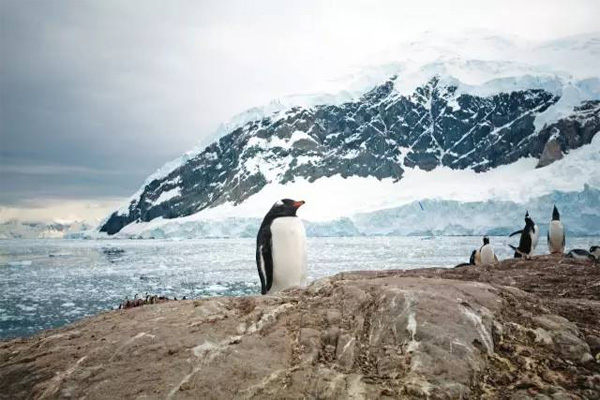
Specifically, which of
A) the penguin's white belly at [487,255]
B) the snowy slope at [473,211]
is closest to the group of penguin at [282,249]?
the penguin's white belly at [487,255]

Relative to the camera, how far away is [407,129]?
179 metres

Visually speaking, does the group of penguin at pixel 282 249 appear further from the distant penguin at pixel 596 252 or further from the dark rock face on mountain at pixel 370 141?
the dark rock face on mountain at pixel 370 141

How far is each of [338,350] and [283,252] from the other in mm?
4229

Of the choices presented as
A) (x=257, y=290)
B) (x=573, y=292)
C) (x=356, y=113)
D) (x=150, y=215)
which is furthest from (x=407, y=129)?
(x=573, y=292)

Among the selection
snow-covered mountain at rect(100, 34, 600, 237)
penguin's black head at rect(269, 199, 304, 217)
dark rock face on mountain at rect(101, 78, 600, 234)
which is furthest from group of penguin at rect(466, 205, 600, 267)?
dark rock face on mountain at rect(101, 78, 600, 234)

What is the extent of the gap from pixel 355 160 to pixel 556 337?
164077 millimetres

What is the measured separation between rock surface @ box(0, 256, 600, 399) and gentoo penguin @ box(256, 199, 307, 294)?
10.9 feet

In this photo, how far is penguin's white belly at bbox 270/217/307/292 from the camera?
7.71 meters

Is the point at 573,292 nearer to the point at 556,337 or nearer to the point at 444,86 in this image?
the point at 556,337

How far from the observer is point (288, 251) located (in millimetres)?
7707

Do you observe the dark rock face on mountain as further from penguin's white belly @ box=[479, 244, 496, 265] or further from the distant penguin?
the distant penguin

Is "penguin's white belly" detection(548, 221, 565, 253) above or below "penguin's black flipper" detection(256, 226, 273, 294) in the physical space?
below

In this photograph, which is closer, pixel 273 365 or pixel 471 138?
pixel 273 365

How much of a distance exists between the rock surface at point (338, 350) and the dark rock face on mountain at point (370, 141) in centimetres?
15488
